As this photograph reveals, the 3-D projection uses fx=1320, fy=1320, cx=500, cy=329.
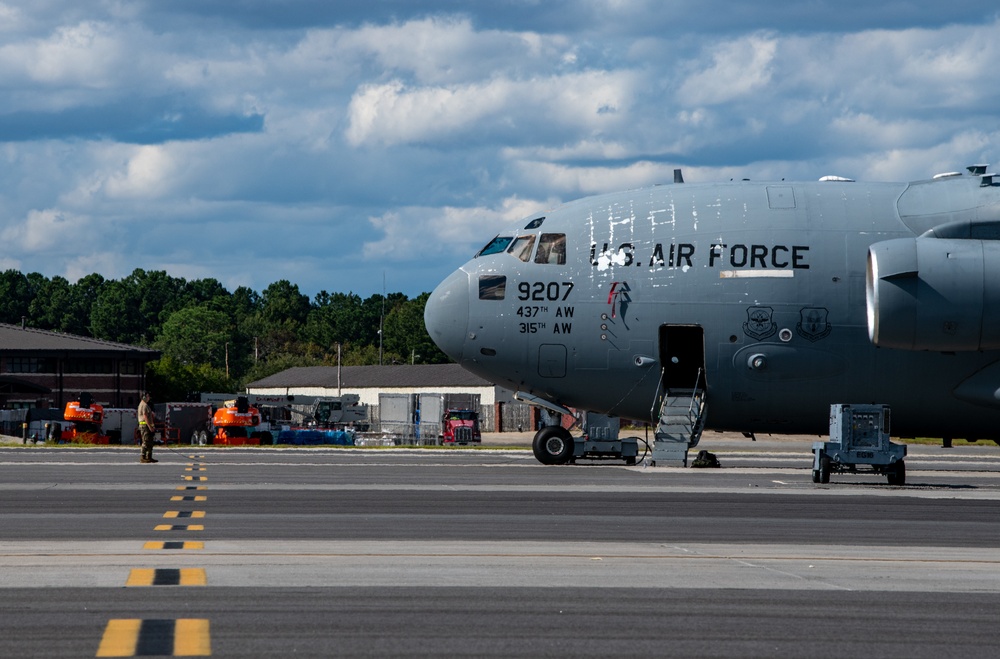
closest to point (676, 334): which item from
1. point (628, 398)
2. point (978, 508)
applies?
point (628, 398)

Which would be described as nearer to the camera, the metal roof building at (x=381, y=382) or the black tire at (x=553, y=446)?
the black tire at (x=553, y=446)

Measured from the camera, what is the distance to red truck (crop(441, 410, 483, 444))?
66750mm

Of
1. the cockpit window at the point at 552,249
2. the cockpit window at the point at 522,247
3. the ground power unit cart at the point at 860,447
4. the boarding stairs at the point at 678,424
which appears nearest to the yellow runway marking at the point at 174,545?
the ground power unit cart at the point at 860,447

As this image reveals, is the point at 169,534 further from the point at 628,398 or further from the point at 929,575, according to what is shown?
the point at 628,398

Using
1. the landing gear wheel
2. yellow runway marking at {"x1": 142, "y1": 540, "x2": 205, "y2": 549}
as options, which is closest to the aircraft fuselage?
the landing gear wheel

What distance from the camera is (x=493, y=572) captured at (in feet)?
36.2

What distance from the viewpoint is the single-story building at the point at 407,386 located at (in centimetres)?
10119

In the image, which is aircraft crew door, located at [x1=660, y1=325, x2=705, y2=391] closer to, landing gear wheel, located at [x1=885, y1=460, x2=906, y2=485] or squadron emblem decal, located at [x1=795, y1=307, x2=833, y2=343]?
squadron emblem decal, located at [x1=795, y1=307, x2=833, y2=343]

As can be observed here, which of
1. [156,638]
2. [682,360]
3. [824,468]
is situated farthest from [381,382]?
[156,638]

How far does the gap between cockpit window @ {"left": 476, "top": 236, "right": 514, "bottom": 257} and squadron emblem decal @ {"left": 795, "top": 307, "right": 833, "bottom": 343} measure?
656cm

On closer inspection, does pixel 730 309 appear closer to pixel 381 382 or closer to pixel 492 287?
pixel 492 287

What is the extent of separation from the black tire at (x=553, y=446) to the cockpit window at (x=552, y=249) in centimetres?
443

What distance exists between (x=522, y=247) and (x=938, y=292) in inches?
346

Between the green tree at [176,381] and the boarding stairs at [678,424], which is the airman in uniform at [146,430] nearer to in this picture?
the boarding stairs at [678,424]
